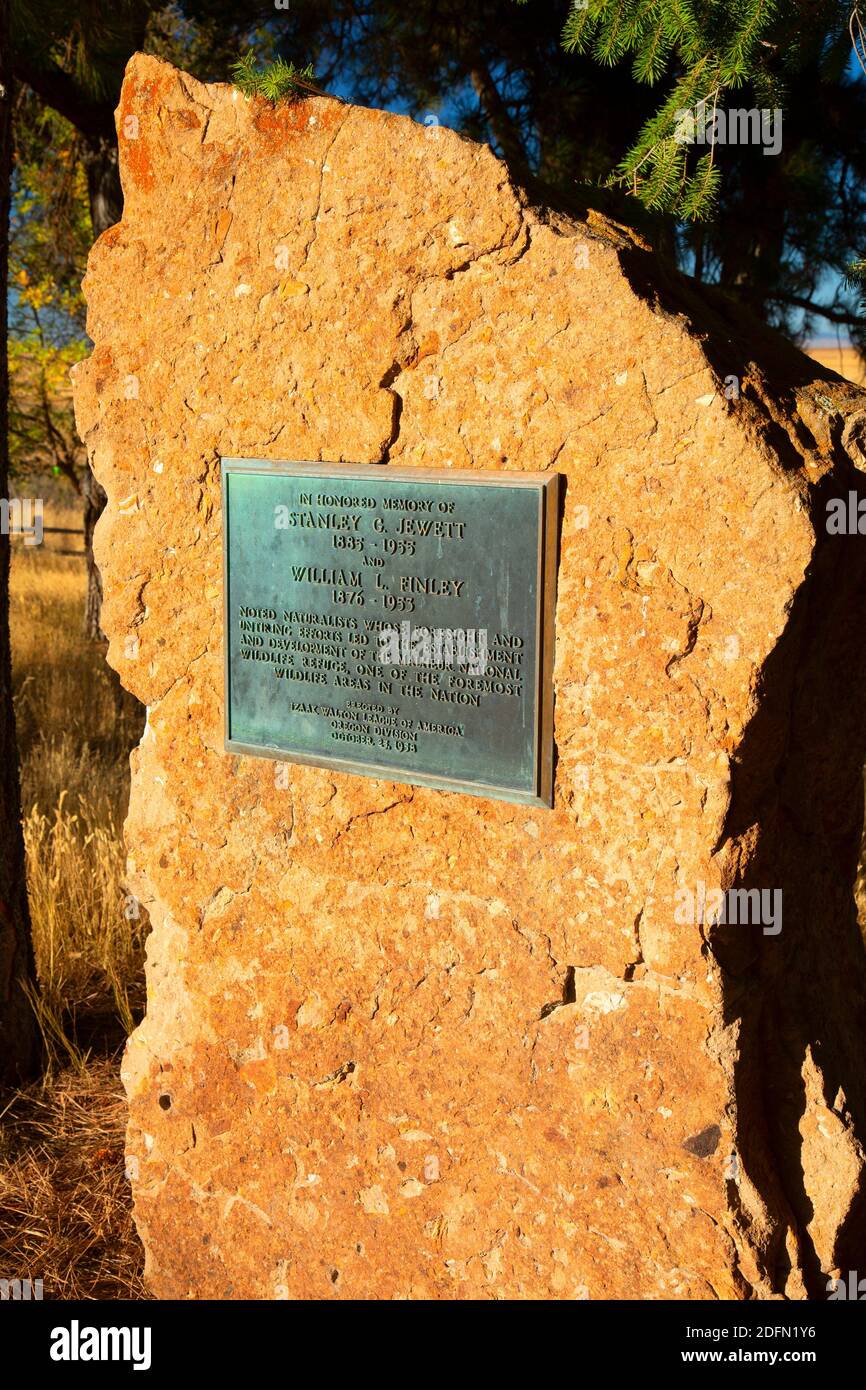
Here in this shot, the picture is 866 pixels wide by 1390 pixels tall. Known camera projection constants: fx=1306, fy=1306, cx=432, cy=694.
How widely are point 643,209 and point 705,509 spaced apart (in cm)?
158

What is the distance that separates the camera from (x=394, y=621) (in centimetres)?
284

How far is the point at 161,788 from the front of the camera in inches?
126

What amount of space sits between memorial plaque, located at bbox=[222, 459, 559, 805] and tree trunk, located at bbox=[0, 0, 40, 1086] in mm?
1383

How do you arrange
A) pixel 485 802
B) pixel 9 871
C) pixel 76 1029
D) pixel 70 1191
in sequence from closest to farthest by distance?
pixel 485 802 < pixel 70 1191 < pixel 9 871 < pixel 76 1029

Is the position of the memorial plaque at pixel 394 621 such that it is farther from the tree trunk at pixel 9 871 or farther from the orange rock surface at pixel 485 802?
the tree trunk at pixel 9 871

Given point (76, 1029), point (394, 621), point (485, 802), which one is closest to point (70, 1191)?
point (76, 1029)

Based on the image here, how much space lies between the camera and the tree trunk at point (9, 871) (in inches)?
162

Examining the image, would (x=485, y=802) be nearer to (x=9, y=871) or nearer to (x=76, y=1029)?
(x=9, y=871)

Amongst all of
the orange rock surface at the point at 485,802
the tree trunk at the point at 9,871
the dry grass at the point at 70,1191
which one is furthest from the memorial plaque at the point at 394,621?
the dry grass at the point at 70,1191

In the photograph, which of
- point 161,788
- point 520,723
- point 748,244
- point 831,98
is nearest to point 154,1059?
point 161,788

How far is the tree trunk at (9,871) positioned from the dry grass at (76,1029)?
92 millimetres

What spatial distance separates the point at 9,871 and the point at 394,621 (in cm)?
194

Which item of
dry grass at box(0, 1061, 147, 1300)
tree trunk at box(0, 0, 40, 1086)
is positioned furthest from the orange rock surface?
tree trunk at box(0, 0, 40, 1086)

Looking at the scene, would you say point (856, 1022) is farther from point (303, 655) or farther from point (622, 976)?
point (303, 655)
